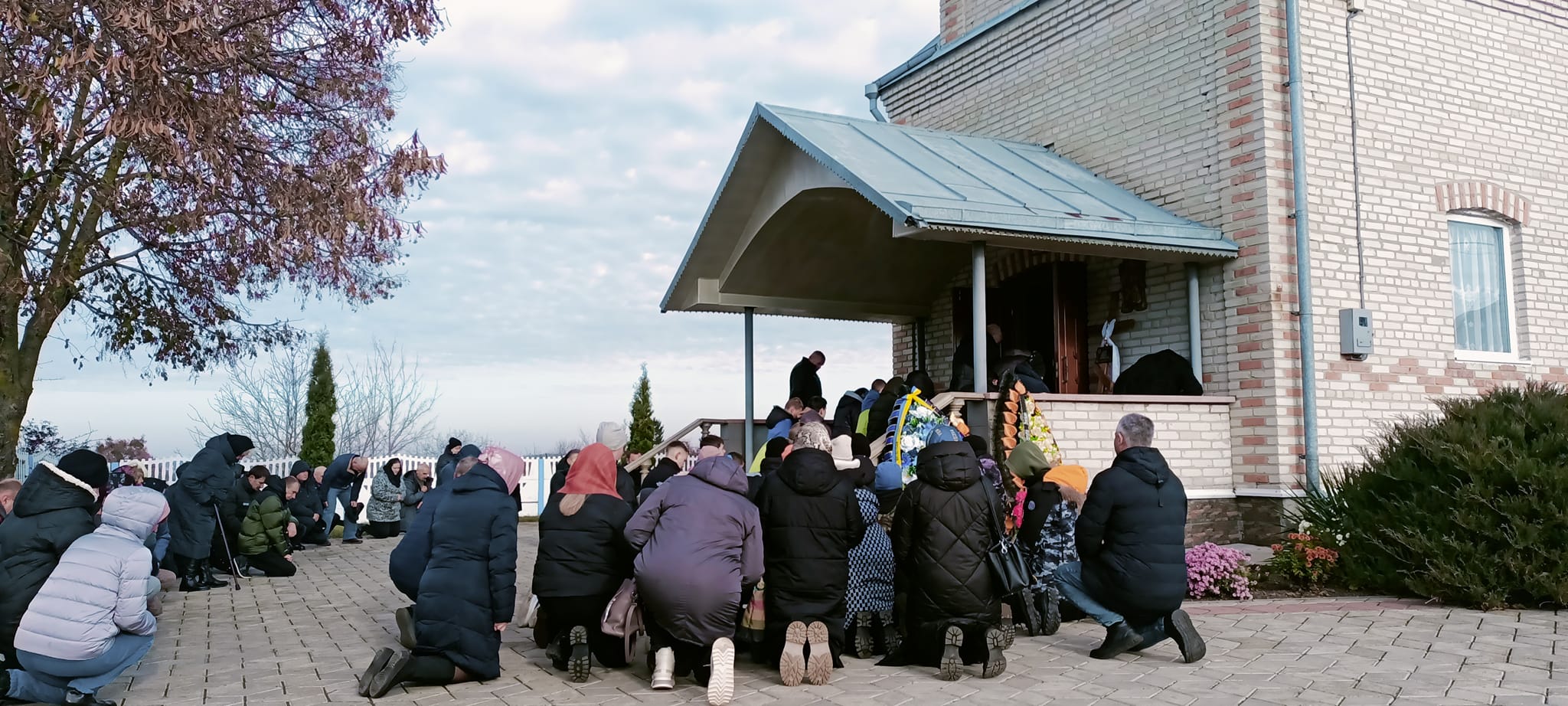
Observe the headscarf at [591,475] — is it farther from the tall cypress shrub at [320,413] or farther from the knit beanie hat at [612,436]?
the tall cypress shrub at [320,413]

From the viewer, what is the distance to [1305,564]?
8.96 metres

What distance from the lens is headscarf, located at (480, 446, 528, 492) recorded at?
6.26 metres

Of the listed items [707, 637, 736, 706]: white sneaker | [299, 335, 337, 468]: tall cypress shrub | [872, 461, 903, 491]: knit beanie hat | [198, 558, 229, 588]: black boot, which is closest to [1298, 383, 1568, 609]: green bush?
[872, 461, 903, 491]: knit beanie hat

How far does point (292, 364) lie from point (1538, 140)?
1071 inches

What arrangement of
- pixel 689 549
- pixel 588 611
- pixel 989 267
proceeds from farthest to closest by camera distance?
pixel 989 267
pixel 588 611
pixel 689 549

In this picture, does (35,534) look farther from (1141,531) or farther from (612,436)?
(1141,531)

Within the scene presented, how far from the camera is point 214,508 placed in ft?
36.5

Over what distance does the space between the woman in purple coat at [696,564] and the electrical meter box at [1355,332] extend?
7.67 meters

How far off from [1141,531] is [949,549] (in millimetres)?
1109

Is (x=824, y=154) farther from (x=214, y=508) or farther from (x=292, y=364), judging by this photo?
(x=292, y=364)

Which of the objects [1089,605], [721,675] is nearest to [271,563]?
[721,675]

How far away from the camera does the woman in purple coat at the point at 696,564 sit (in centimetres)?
586

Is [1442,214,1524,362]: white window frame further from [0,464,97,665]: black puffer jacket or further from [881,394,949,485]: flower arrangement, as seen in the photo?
[0,464,97,665]: black puffer jacket

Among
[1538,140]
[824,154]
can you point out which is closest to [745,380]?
[824,154]
